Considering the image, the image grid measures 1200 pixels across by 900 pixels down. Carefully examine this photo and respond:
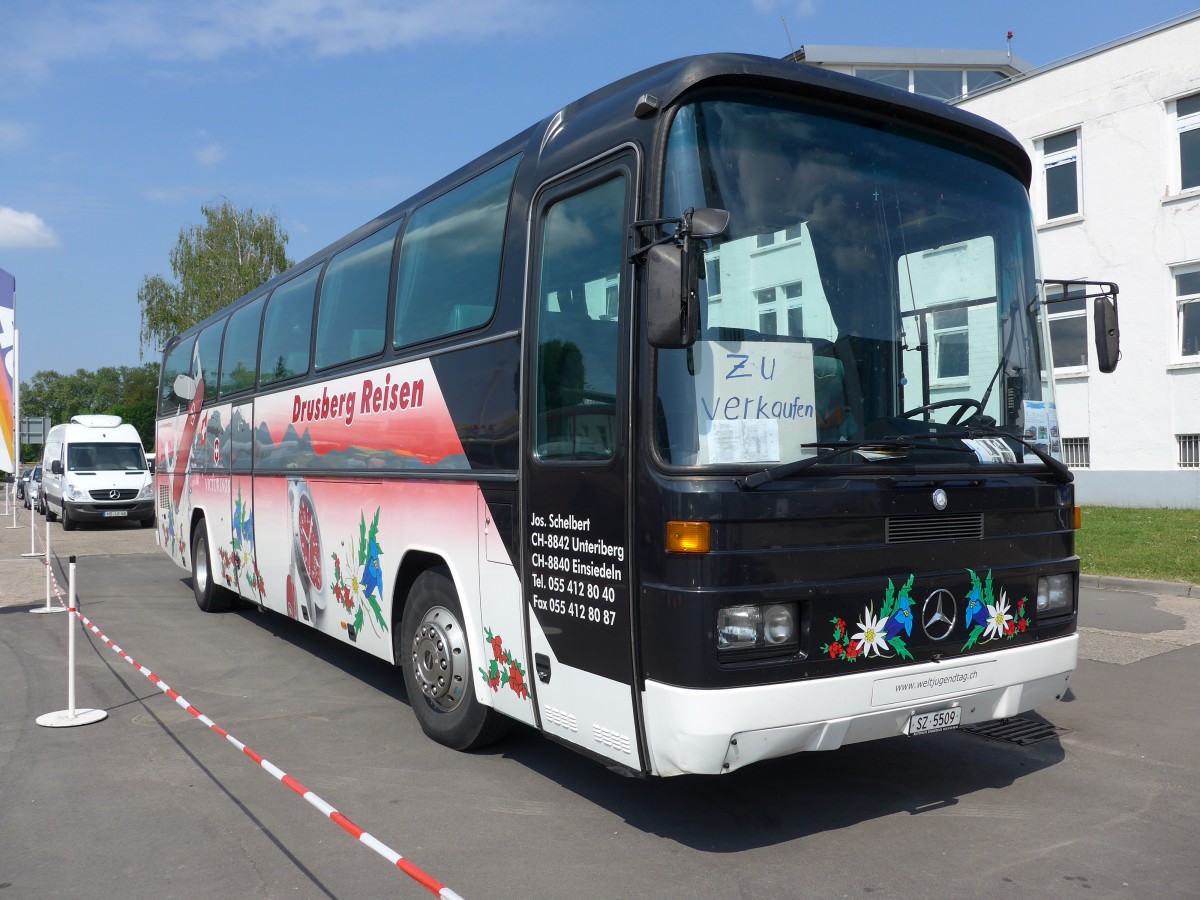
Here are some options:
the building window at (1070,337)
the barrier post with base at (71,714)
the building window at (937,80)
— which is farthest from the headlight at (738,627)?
the building window at (937,80)

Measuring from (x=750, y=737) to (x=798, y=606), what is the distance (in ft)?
1.82

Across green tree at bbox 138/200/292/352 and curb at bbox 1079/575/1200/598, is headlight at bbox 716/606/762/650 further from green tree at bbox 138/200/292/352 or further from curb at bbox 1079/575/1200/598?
green tree at bbox 138/200/292/352

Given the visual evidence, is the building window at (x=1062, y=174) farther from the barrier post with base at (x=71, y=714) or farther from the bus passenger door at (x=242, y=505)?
the barrier post with base at (x=71, y=714)

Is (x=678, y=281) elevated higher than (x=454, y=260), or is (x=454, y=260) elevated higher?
(x=454, y=260)

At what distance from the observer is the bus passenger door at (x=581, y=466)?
4387mm

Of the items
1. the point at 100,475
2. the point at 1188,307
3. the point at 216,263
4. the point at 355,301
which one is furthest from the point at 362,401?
the point at 216,263

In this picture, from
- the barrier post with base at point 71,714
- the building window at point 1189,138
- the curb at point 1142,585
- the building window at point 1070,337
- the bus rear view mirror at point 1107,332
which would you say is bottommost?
the curb at point 1142,585

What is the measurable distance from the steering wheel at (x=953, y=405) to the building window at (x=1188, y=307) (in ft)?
56.7

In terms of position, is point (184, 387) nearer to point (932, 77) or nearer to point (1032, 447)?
point (1032, 447)

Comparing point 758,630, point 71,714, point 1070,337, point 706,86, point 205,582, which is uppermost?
point 1070,337

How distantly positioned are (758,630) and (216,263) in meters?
49.1

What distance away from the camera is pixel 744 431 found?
165 inches

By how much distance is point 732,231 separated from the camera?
4281 millimetres

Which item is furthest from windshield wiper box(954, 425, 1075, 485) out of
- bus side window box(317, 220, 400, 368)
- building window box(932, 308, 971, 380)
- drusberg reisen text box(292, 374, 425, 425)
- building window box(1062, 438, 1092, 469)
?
building window box(1062, 438, 1092, 469)
